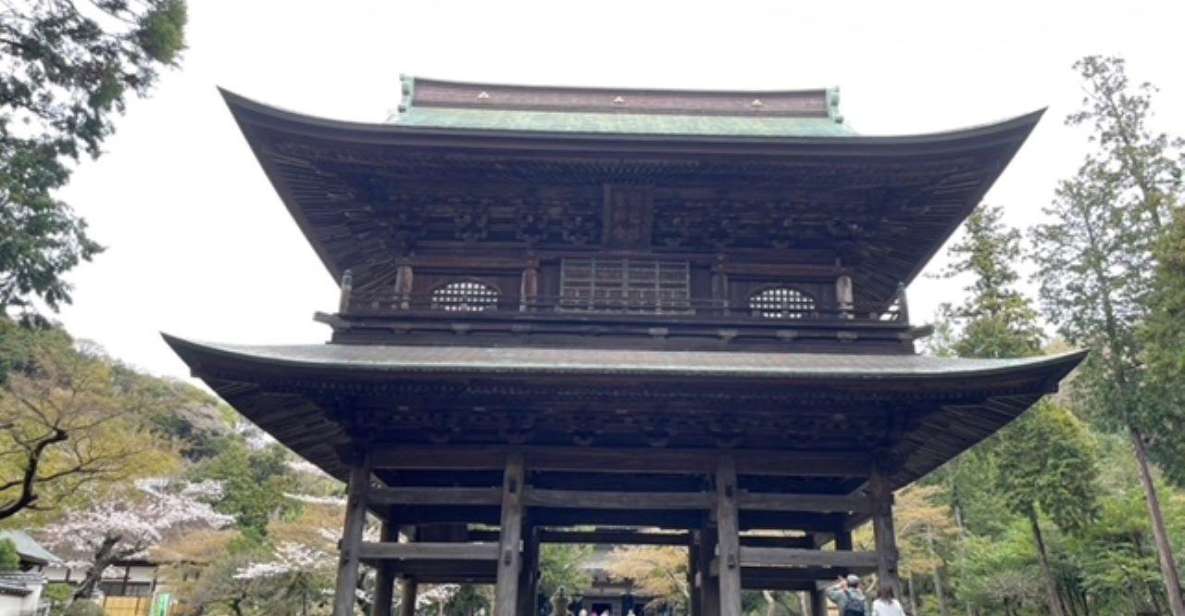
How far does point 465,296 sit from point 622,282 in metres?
2.42

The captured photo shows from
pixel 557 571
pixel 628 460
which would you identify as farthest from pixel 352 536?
pixel 557 571

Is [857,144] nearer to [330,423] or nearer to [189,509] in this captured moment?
[330,423]

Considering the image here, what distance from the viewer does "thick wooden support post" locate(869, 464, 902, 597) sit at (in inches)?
344

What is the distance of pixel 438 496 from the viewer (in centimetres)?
925

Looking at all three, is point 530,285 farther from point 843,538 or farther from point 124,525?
point 124,525

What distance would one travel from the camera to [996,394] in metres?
8.41

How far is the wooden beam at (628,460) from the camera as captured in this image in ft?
31.1

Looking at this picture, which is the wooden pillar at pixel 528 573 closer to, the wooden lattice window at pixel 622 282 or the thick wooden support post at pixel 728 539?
the thick wooden support post at pixel 728 539

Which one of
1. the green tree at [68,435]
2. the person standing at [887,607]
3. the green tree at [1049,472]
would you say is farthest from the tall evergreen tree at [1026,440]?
the green tree at [68,435]

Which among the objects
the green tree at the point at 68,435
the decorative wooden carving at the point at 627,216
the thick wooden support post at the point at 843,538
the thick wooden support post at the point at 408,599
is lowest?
the thick wooden support post at the point at 408,599

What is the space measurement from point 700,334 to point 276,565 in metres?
22.2

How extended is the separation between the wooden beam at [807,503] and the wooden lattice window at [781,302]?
2736 mm

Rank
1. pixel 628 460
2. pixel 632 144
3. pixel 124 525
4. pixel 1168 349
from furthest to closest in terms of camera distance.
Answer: pixel 124 525
pixel 1168 349
pixel 632 144
pixel 628 460

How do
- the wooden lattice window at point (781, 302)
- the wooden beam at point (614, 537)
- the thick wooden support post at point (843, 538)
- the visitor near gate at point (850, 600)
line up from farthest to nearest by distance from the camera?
the wooden beam at point (614, 537)
the thick wooden support post at point (843, 538)
the wooden lattice window at point (781, 302)
the visitor near gate at point (850, 600)
